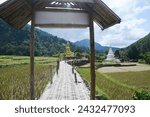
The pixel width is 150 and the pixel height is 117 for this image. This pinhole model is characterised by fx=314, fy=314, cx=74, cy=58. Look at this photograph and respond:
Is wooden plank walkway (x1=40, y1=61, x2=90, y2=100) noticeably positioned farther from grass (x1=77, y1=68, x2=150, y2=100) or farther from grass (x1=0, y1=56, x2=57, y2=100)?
grass (x1=77, y1=68, x2=150, y2=100)

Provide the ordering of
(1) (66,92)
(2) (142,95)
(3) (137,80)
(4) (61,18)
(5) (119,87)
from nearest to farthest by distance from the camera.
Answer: (4) (61,18) < (2) (142,95) < (1) (66,92) < (5) (119,87) < (3) (137,80)

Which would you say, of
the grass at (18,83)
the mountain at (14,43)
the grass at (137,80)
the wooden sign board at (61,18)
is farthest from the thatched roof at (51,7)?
the mountain at (14,43)

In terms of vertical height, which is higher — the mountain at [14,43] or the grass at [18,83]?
the mountain at [14,43]

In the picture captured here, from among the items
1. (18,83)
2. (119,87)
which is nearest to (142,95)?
(119,87)

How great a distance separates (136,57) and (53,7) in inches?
2037

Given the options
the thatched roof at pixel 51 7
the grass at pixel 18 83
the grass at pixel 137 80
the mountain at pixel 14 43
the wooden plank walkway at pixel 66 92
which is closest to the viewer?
the thatched roof at pixel 51 7

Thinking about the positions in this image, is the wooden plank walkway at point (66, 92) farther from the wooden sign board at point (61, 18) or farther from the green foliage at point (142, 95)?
the wooden sign board at point (61, 18)

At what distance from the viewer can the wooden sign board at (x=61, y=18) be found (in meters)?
6.38

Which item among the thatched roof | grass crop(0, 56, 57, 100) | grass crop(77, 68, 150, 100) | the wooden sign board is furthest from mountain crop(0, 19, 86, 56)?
the wooden sign board

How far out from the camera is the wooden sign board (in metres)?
6.38

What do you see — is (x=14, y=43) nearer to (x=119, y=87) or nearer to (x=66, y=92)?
(x=119, y=87)

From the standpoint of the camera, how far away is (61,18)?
21.0ft

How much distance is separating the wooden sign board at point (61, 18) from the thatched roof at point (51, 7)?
117 mm

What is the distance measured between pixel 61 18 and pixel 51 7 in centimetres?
33
